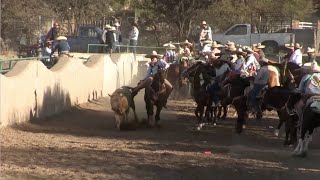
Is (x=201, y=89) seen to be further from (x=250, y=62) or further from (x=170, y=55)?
(x=170, y=55)

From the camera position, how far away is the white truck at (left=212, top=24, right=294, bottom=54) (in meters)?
40.5

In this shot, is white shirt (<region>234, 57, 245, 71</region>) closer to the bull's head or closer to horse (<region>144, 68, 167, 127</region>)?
horse (<region>144, 68, 167, 127</region>)

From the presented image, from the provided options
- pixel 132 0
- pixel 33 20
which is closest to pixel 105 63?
pixel 33 20

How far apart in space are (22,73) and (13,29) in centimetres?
2617

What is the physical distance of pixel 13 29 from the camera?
136ft

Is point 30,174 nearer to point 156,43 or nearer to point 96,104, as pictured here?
point 96,104

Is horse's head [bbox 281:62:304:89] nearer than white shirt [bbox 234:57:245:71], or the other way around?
horse's head [bbox 281:62:304:89]

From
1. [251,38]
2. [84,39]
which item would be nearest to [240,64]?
[84,39]

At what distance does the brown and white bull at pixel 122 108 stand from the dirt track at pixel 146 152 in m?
0.35

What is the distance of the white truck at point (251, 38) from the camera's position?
133 feet

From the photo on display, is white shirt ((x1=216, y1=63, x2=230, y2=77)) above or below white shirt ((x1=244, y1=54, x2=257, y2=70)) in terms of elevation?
below

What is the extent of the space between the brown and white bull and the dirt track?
35 cm

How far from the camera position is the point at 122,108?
16.9 metres

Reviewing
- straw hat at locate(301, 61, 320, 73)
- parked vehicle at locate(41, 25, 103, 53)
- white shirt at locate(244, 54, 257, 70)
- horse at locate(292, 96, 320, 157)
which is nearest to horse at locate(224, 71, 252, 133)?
white shirt at locate(244, 54, 257, 70)
